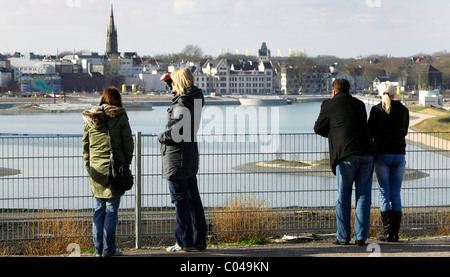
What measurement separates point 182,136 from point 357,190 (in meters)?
1.89

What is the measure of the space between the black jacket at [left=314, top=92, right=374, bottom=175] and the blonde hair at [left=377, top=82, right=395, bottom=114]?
0.38 metres

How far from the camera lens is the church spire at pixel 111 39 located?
187250mm

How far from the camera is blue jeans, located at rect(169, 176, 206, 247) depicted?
643cm

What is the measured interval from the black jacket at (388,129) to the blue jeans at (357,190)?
293 millimetres

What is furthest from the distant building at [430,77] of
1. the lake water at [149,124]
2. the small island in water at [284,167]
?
the small island in water at [284,167]

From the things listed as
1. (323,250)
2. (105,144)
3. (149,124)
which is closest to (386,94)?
(323,250)

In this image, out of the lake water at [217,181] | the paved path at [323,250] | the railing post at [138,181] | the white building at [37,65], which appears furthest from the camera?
the white building at [37,65]

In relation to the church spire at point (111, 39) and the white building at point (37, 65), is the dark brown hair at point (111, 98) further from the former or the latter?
the church spire at point (111, 39)

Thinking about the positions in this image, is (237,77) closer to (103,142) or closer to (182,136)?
(182,136)

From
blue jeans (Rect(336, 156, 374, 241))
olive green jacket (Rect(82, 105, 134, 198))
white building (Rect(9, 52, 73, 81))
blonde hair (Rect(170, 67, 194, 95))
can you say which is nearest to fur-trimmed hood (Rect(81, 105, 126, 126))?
olive green jacket (Rect(82, 105, 134, 198))

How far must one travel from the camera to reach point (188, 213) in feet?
21.5
